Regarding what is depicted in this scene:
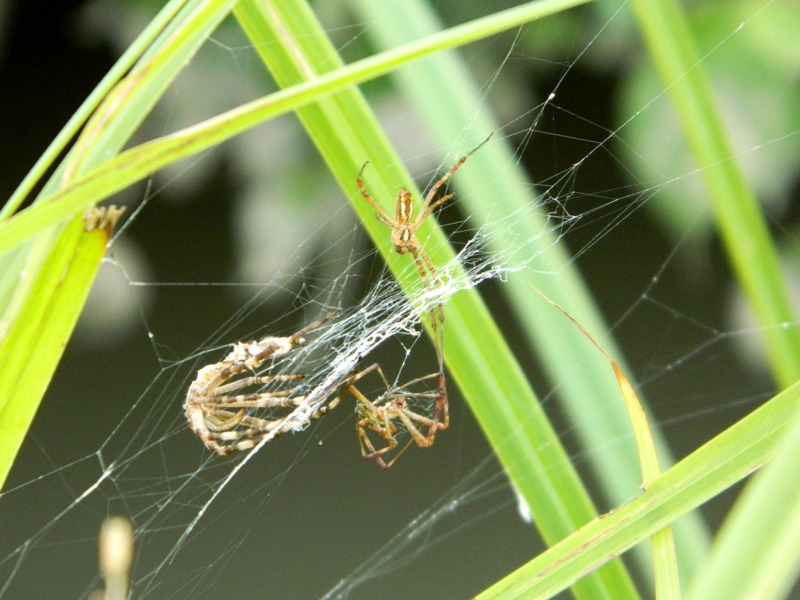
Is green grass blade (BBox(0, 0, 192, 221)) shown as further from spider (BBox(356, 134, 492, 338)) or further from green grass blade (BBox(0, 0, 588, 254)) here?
spider (BBox(356, 134, 492, 338))

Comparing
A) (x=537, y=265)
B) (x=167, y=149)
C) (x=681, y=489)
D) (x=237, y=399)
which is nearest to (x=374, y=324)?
(x=237, y=399)

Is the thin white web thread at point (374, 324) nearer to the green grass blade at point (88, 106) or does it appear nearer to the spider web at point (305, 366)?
the spider web at point (305, 366)

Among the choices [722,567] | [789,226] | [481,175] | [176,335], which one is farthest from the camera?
[176,335]

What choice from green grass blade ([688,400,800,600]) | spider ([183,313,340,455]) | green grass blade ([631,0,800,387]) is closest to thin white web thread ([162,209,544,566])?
spider ([183,313,340,455])

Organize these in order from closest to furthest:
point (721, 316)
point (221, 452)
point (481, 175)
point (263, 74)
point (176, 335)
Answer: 1. point (481, 175)
2. point (221, 452)
3. point (263, 74)
4. point (176, 335)
5. point (721, 316)

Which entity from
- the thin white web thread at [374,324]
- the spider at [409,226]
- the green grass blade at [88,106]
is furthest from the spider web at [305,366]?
the green grass blade at [88,106]

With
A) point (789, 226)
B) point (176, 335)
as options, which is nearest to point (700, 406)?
point (789, 226)

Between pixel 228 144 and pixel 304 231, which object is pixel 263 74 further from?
pixel 304 231
